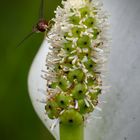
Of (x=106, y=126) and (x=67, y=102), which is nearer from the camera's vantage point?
(x=67, y=102)

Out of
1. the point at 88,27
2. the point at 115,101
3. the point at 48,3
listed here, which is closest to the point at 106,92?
the point at 115,101

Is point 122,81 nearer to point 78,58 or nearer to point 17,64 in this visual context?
point 78,58

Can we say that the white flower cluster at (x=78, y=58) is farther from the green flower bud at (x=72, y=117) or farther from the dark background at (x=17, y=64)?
the dark background at (x=17, y=64)

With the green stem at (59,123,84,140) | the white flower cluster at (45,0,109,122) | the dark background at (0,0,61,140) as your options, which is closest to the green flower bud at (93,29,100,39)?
the white flower cluster at (45,0,109,122)

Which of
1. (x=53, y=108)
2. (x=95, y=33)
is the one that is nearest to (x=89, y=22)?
(x=95, y=33)

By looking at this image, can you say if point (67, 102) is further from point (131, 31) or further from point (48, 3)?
point (48, 3)

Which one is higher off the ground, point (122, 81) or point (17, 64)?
point (122, 81)
